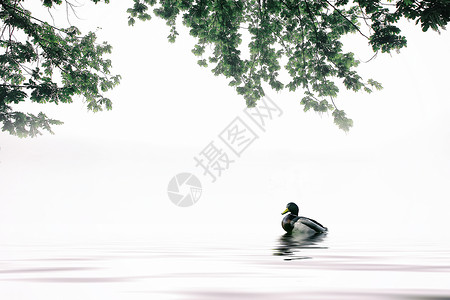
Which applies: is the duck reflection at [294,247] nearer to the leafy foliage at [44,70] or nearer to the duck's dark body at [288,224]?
the duck's dark body at [288,224]

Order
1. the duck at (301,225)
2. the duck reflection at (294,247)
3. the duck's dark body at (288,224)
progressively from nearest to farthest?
1. the duck reflection at (294,247)
2. the duck at (301,225)
3. the duck's dark body at (288,224)

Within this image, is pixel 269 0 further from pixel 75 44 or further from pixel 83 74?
pixel 75 44

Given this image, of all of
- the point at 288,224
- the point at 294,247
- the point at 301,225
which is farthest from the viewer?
the point at 288,224

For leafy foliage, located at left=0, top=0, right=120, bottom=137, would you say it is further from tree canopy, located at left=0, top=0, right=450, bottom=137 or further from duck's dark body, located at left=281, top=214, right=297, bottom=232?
duck's dark body, located at left=281, top=214, right=297, bottom=232

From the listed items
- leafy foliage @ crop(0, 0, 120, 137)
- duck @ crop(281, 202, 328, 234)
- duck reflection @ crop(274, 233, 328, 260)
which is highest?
leafy foliage @ crop(0, 0, 120, 137)

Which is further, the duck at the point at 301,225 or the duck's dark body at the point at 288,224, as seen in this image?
the duck's dark body at the point at 288,224

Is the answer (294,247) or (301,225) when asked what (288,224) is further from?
(294,247)

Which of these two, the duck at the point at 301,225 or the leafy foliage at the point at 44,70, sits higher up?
the leafy foliage at the point at 44,70

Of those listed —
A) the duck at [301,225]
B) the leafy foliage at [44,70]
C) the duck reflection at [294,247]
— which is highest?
the leafy foliage at [44,70]

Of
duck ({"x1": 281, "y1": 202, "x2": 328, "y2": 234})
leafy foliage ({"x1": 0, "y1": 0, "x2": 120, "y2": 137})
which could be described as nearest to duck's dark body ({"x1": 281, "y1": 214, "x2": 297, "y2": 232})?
duck ({"x1": 281, "y1": 202, "x2": 328, "y2": 234})

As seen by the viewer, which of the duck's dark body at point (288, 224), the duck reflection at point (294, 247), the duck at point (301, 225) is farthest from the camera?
the duck's dark body at point (288, 224)

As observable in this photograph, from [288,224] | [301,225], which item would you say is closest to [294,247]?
[301,225]

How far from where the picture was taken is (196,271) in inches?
143

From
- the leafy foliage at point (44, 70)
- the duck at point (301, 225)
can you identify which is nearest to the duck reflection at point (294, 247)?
the duck at point (301, 225)
